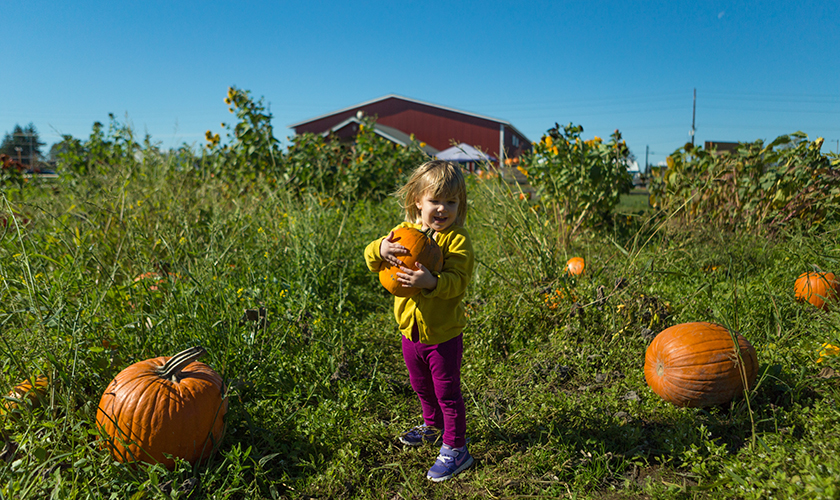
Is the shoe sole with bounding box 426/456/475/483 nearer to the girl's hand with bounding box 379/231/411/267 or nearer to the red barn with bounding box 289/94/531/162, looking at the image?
the girl's hand with bounding box 379/231/411/267

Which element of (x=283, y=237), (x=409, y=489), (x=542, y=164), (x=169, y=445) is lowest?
(x=409, y=489)

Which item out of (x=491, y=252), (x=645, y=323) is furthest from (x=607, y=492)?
(x=491, y=252)

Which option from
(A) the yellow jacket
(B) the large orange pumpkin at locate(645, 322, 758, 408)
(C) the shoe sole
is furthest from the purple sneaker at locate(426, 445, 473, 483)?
(B) the large orange pumpkin at locate(645, 322, 758, 408)

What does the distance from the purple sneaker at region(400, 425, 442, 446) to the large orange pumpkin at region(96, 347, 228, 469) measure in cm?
90

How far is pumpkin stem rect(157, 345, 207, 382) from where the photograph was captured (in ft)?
7.25

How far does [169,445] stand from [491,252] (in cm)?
329

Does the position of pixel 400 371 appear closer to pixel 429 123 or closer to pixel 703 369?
pixel 703 369

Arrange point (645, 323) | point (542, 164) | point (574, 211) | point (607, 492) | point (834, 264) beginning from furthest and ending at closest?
point (542, 164) → point (574, 211) → point (645, 323) → point (834, 264) → point (607, 492)

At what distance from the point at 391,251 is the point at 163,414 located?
122cm

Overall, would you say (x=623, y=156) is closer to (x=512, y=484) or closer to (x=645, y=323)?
(x=645, y=323)

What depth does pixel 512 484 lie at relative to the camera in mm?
2113

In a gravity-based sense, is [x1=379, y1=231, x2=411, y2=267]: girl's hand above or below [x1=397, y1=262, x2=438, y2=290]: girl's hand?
above

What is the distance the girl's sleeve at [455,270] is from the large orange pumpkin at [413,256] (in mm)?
58

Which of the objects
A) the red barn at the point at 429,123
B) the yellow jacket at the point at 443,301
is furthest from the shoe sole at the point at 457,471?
the red barn at the point at 429,123
